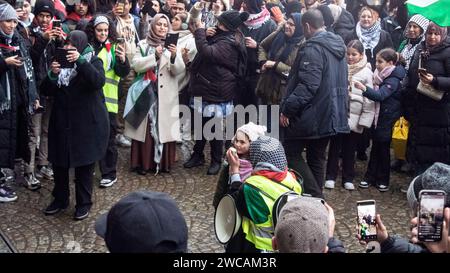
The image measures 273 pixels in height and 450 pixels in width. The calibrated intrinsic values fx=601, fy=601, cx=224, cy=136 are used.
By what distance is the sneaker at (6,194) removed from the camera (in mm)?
6426

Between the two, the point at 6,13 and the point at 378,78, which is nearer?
the point at 6,13

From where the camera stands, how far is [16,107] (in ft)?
20.4

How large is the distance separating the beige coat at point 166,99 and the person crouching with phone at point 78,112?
4.11 feet

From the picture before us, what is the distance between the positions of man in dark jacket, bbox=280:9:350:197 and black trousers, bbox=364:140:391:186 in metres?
1.11

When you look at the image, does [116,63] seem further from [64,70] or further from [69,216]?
[69,216]

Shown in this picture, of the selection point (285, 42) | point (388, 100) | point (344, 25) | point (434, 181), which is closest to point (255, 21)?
point (285, 42)

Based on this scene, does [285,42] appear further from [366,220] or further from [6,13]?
[366,220]

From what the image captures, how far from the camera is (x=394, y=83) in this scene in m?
6.83

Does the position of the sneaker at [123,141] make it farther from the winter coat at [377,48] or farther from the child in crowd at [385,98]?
the winter coat at [377,48]

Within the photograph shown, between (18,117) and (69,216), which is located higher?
(18,117)

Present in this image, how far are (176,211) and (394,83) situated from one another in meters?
4.80

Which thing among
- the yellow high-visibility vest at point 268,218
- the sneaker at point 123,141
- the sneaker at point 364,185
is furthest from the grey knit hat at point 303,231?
the sneaker at point 123,141

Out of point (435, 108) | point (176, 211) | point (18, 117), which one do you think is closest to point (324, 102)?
point (435, 108)

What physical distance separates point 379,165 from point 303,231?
458 cm
